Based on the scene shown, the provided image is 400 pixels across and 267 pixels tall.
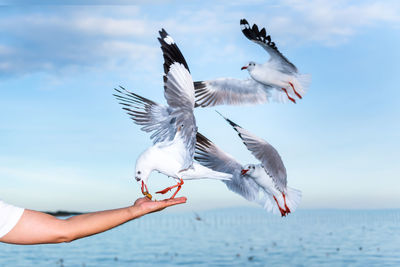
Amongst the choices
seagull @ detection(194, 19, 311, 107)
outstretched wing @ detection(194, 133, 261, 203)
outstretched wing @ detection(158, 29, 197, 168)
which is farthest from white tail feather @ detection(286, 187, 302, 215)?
outstretched wing @ detection(158, 29, 197, 168)

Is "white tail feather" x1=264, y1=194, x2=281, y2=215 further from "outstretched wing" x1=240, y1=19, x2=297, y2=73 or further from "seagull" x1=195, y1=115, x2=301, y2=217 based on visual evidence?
"outstretched wing" x1=240, y1=19, x2=297, y2=73

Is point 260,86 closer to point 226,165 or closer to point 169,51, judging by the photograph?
point 226,165

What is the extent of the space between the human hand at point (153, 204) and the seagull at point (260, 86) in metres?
1.03

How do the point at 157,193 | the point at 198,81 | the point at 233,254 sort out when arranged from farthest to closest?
the point at 233,254 < the point at 198,81 < the point at 157,193

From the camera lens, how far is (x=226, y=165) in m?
1.92

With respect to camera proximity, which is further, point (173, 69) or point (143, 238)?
point (143, 238)

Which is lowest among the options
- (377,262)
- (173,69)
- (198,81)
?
(377,262)

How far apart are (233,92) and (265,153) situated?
58 cm

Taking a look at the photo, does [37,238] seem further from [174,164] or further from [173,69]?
[173,69]

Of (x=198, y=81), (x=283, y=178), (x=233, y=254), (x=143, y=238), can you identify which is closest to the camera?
(x=283, y=178)

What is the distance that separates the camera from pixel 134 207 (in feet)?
3.79

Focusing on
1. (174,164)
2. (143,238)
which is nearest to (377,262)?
(143,238)

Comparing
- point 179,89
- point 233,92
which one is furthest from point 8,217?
point 233,92

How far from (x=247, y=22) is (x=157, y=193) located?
2.91 ft
